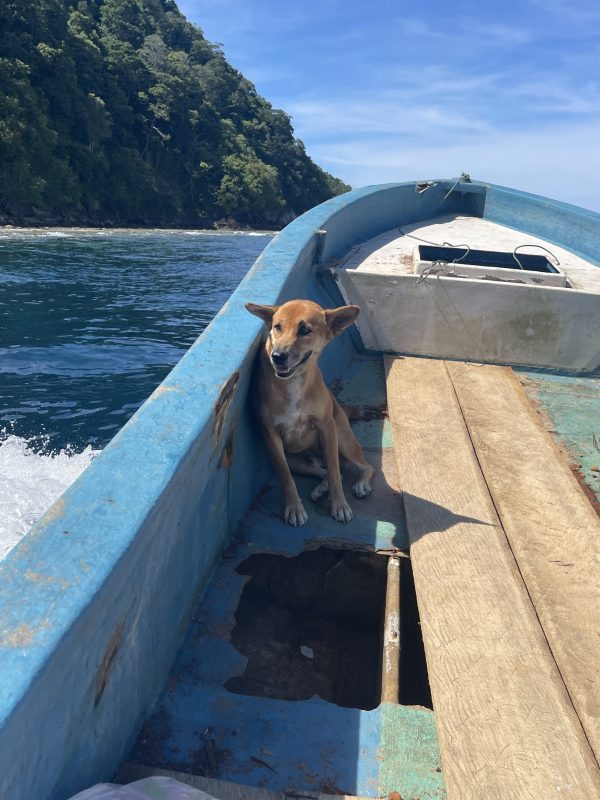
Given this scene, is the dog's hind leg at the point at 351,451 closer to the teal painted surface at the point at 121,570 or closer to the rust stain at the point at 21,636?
the teal painted surface at the point at 121,570

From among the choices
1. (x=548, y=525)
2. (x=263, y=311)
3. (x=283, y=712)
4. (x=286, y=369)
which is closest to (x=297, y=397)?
(x=286, y=369)

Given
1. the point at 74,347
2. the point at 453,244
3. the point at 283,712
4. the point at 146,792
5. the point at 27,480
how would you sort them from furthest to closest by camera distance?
the point at 74,347 → the point at 453,244 → the point at 27,480 → the point at 283,712 → the point at 146,792

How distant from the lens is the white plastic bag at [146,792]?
1329mm

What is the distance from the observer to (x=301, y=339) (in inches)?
115

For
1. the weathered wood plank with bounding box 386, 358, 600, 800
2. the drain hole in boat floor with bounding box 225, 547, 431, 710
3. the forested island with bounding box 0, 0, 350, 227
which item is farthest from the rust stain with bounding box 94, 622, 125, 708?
the forested island with bounding box 0, 0, 350, 227

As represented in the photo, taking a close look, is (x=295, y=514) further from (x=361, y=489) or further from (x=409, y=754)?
(x=409, y=754)

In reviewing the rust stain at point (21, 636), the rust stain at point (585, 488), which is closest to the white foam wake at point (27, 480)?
the rust stain at point (21, 636)

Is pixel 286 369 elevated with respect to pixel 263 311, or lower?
lower

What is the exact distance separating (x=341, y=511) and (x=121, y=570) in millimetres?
1720

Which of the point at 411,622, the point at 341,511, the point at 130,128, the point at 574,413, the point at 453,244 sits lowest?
the point at 411,622

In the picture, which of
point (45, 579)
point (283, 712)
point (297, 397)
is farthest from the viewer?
point (297, 397)

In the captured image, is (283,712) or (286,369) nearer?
(283,712)

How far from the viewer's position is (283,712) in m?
2.01

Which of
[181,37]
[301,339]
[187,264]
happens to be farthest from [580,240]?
[181,37]
